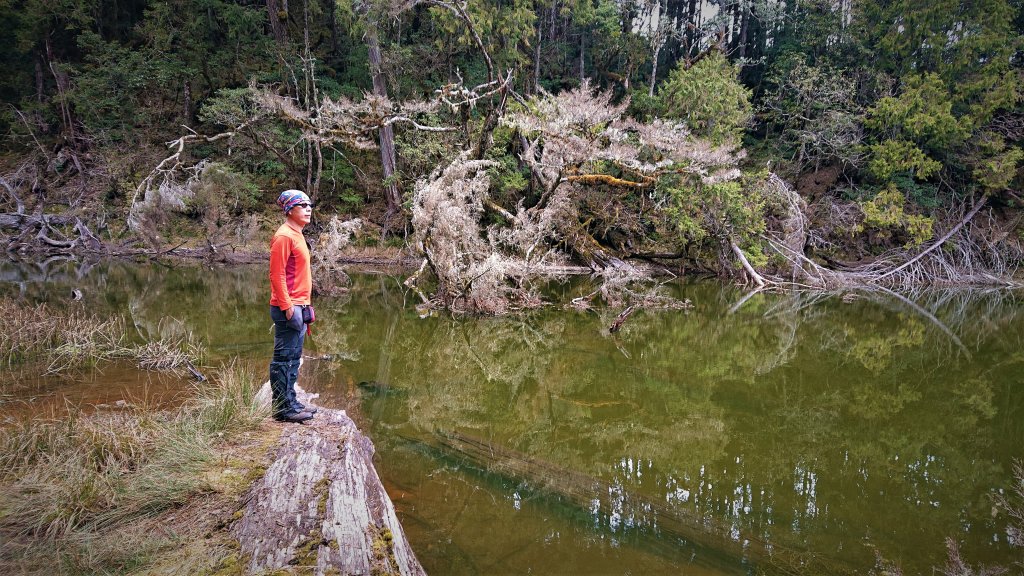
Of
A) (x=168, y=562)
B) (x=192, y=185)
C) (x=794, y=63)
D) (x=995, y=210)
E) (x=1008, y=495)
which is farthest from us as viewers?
(x=794, y=63)

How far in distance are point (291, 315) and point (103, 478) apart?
4.50 feet

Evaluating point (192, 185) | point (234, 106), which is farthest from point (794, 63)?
point (192, 185)

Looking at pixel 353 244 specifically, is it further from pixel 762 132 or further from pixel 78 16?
pixel 762 132

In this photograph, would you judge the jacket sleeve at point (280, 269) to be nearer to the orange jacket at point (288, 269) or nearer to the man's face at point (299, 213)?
the orange jacket at point (288, 269)

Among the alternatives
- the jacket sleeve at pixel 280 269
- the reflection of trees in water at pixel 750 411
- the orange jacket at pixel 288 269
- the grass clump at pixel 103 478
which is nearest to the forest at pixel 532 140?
the reflection of trees in water at pixel 750 411

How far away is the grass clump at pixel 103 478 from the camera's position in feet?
6.54

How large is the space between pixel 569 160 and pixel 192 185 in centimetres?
1180

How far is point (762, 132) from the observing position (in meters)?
22.7

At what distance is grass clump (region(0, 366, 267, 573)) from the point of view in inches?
78.5

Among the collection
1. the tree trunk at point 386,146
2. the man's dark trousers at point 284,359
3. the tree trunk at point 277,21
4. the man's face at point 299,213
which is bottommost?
the man's dark trousers at point 284,359

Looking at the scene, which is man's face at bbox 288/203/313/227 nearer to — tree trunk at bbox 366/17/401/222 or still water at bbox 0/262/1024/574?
still water at bbox 0/262/1024/574

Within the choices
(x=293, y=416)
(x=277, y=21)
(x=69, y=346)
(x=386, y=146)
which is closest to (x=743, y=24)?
(x=386, y=146)

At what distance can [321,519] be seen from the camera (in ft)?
7.52

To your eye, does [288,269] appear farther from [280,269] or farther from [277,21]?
[277,21]
